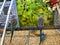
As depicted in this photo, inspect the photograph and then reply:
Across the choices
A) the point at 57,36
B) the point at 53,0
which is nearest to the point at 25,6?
the point at 53,0

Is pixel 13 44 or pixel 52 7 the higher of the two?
pixel 52 7

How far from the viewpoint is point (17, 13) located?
8.31 feet

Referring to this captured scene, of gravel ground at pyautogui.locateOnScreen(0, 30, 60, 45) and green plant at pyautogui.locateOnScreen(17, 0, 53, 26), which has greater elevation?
green plant at pyautogui.locateOnScreen(17, 0, 53, 26)

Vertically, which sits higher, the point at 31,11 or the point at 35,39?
the point at 31,11

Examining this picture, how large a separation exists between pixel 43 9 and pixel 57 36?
0.52 m

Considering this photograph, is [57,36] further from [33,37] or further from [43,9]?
[43,9]

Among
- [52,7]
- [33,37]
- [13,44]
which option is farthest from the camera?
[52,7]

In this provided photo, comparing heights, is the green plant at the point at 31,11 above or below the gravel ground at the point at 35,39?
above

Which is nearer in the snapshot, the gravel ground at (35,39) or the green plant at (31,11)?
the gravel ground at (35,39)

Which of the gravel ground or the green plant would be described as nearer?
the gravel ground

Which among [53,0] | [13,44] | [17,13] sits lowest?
[13,44]

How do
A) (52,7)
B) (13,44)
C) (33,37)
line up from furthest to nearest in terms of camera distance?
(52,7) → (33,37) → (13,44)

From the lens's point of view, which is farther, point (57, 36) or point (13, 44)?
point (57, 36)

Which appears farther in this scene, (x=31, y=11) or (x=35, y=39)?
(x=31, y=11)
